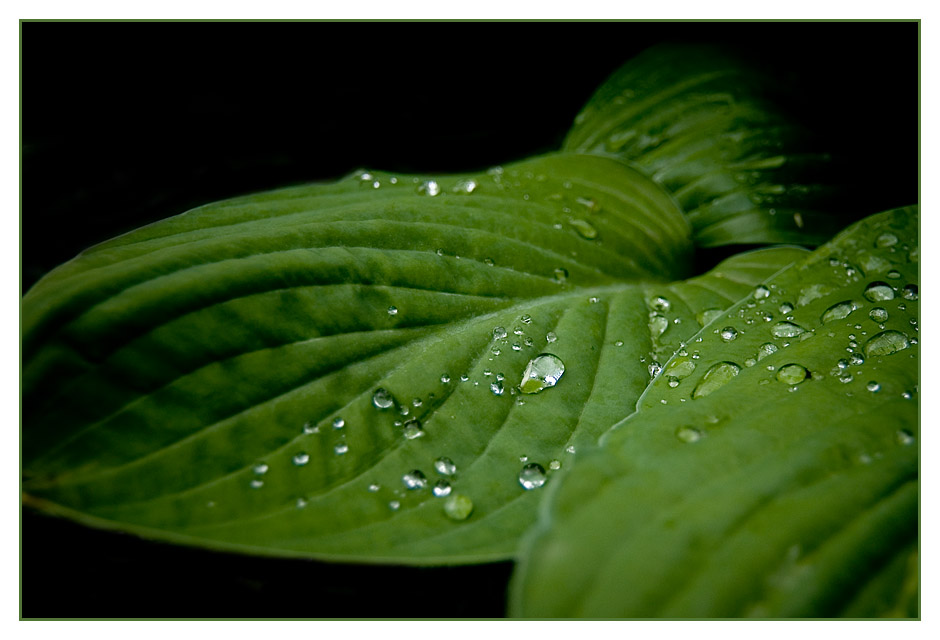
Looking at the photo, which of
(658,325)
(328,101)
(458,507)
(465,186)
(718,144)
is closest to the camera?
(458,507)

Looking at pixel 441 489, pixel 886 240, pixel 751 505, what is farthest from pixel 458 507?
pixel 886 240

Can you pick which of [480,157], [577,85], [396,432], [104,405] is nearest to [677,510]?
[396,432]

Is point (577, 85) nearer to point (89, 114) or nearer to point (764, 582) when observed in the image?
point (89, 114)

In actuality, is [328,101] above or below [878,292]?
above

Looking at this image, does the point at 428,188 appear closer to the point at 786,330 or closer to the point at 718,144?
the point at 786,330

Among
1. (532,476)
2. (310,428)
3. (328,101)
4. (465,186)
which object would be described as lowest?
(532,476)

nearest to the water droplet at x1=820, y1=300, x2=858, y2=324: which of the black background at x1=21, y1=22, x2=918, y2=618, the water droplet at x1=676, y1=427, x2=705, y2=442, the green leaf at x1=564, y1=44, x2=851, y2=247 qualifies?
the water droplet at x1=676, y1=427, x2=705, y2=442

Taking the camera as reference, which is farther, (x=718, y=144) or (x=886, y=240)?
(x=718, y=144)
